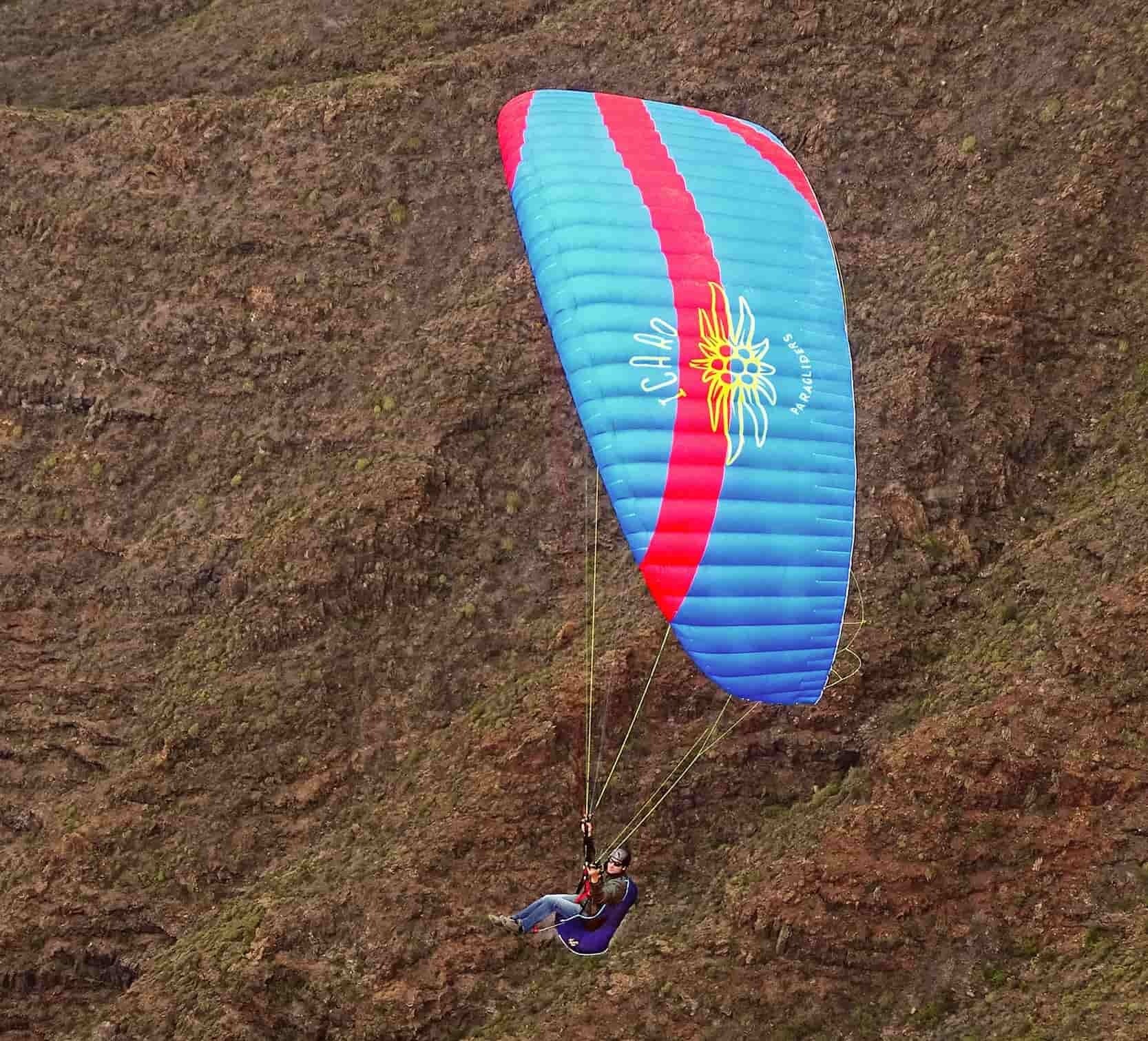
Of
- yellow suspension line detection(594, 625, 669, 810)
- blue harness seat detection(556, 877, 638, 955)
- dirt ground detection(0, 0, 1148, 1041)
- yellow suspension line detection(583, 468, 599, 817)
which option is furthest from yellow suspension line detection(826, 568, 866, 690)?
blue harness seat detection(556, 877, 638, 955)

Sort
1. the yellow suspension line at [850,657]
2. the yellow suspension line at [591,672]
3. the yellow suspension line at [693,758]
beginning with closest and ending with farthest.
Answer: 1. the yellow suspension line at [591,672]
2. the yellow suspension line at [693,758]
3. the yellow suspension line at [850,657]

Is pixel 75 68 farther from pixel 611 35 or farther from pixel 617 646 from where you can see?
pixel 617 646

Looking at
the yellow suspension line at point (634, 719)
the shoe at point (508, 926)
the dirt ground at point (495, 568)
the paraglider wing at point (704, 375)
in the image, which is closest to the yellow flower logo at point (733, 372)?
the paraglider wing at point (704, 375)

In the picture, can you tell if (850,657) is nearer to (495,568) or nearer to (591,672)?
(591,672)

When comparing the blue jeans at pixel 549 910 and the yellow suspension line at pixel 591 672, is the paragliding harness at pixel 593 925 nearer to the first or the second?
the blue jeans at pixel 549 910

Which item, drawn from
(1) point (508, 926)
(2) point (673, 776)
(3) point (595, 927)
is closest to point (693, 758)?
(2) point (673, 776)
